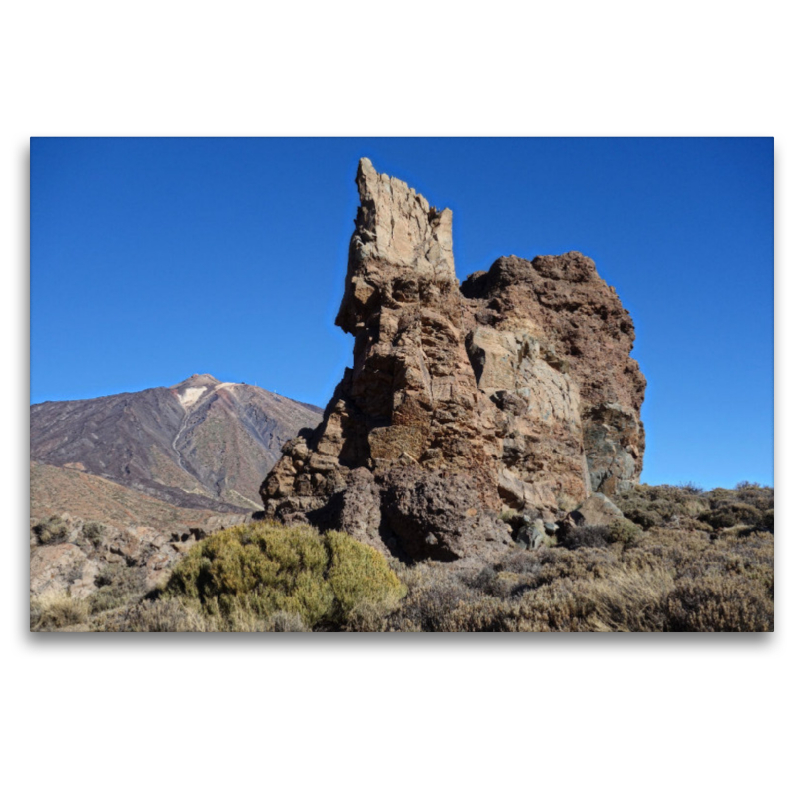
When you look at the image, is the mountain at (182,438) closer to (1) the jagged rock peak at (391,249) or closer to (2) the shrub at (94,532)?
(2) the shrub at (94,532)

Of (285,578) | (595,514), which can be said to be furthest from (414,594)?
(595,514)

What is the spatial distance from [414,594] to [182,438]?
2376cm

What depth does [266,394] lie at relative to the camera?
31.7m

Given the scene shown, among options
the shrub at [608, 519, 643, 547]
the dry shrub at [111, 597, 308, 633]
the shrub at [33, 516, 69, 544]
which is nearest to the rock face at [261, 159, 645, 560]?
the shrub at [608, 519, 643, 547]

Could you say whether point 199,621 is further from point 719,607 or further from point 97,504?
point 97,504

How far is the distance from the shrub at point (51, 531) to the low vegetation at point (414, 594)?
2735 millimetres

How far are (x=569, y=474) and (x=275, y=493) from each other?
7.52 metres

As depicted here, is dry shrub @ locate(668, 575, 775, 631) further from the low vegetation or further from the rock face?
the rock face

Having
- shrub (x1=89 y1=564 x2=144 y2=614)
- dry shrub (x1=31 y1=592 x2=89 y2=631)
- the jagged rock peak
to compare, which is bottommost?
shrub (x1=89 y1=564 x2=144 y2=614)

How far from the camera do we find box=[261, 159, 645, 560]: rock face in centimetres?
968

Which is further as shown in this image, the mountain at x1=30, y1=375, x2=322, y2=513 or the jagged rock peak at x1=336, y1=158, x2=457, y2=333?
the mountain at x1=30, y1=375, x2=322, y2=513

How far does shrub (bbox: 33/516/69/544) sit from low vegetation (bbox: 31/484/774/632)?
8.97ft
